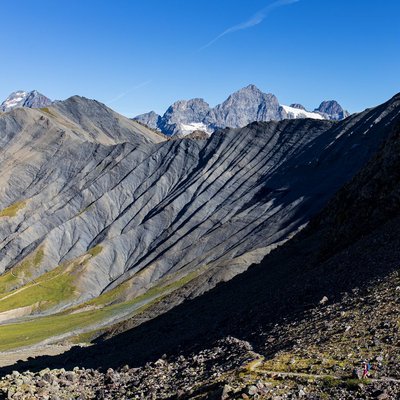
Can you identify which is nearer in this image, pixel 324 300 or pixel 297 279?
pixel 324 300

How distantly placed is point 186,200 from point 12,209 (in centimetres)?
6523

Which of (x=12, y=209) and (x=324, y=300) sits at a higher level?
(x=12, y=209)

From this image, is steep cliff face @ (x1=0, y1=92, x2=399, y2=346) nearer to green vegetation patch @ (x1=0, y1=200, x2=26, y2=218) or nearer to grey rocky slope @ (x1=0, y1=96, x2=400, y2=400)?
green vegetation patch @ (x1=0, y1=200, x2=26, y2=218)

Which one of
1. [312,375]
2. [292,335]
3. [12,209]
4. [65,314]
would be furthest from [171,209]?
[312,375]

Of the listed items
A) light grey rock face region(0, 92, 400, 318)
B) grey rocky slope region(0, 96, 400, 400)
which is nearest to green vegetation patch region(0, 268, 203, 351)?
light grey rock face region(0, 92, 400, 318)

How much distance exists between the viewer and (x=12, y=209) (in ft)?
592

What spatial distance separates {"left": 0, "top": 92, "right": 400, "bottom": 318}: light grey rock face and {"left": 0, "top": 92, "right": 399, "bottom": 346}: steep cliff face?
0.39m

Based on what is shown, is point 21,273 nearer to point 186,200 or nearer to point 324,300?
point 186,200

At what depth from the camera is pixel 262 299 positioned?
42812 mm

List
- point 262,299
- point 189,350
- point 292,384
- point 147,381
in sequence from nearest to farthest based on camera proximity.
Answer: point 292,384
point 147,381
point 189,350
point 262,299

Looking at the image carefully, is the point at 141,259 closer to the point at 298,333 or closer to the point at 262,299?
the point at 262,299

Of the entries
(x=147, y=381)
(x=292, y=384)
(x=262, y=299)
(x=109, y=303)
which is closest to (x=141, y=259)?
(x=109, y=303)

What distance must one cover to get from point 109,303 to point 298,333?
92607 millimetres

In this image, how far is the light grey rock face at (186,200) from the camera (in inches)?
5044
